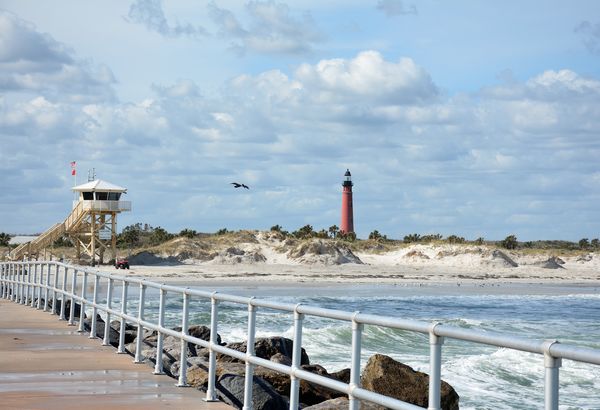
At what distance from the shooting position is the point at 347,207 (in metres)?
87.9

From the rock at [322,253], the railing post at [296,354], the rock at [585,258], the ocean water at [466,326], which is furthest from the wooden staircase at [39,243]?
the railing post at [296,354]

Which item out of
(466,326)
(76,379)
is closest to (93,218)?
(466,326)

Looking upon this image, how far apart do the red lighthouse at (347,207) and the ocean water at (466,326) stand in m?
34.1

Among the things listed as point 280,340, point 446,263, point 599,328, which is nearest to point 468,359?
point 280,340

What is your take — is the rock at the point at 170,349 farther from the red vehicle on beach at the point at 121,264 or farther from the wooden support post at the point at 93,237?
the wooden support post at the point at 93,237

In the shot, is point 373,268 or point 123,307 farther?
point 373,268

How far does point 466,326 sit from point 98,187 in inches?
1496

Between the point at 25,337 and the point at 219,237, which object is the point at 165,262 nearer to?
the point at 219,237

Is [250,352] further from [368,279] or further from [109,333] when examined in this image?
[368,279]

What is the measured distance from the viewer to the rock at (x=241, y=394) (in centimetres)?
982

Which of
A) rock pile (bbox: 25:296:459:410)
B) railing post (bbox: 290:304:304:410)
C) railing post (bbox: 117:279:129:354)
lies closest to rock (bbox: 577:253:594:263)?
rock pile (bbox: 25:296:459:410)

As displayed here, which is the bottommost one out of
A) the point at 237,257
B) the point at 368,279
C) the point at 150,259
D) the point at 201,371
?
the point at 201,371

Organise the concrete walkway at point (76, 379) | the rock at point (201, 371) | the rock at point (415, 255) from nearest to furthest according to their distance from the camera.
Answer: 1. the concrete walkway at point (76, 379)
2. the rock at point (201, 371)
3. the rock at point (415, 255)

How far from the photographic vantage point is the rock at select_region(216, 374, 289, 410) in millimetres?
9820
